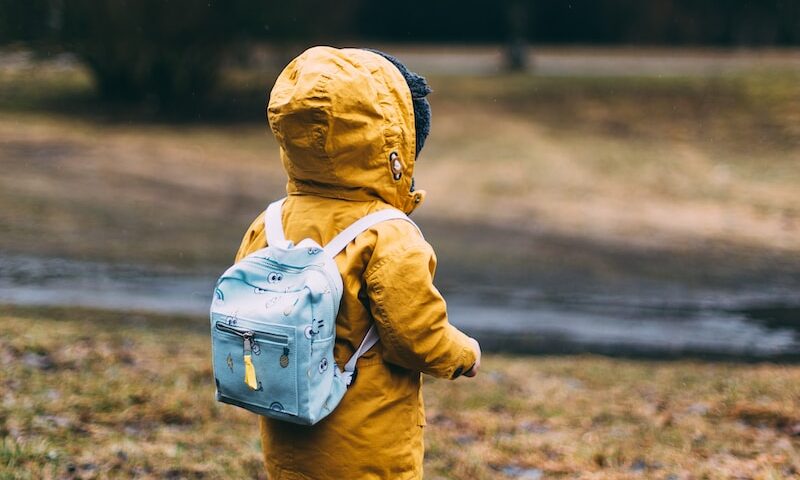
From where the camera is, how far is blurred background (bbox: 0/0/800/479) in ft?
15.7

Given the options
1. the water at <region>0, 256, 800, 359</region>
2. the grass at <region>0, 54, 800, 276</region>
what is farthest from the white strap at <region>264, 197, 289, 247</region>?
the grass at <region>0, 54, 800, 276</region>

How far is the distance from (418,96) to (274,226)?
0.52m

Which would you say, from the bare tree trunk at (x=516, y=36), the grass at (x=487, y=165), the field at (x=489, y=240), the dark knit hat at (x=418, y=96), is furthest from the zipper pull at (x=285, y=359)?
the bare tree trunk at (x=516, y=36)

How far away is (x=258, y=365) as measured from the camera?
2.34 metres

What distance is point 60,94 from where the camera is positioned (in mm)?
18531

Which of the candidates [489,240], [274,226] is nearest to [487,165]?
[489,240]

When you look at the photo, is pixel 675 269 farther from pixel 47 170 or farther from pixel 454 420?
pixel 47 170

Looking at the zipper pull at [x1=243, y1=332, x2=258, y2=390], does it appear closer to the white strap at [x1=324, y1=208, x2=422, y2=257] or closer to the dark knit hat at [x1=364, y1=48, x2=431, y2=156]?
the white strap at [x1=324, y1=208, x2=422, y2=257]

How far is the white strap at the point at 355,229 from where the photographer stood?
240cm

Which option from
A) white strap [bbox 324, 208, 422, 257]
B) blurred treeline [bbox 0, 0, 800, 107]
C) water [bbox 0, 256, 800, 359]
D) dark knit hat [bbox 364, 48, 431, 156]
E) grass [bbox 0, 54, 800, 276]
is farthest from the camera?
blurred treeline [bbox 0, 0, 800, 107]

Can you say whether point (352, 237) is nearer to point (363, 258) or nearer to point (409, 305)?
point (363, 258)

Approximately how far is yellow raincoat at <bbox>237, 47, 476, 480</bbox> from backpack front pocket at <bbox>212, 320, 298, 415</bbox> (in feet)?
0.56

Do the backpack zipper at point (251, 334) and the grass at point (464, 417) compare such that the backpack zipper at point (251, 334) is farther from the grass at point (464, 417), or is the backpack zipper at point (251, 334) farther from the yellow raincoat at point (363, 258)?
the grass at point (464, 417)

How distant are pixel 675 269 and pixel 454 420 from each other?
6101 mm
